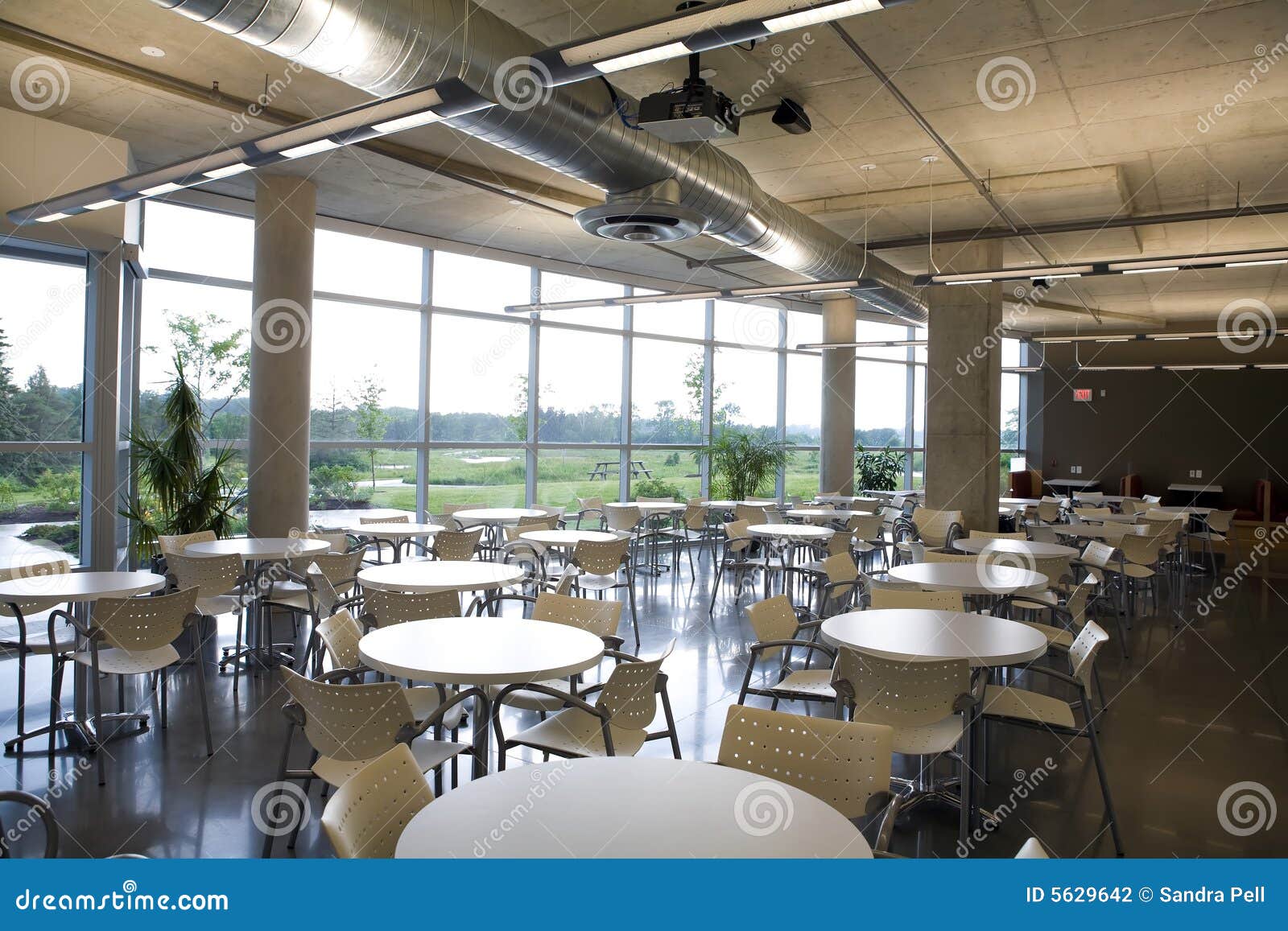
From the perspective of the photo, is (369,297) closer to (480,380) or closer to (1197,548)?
(480,380)

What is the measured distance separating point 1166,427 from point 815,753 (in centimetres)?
1813

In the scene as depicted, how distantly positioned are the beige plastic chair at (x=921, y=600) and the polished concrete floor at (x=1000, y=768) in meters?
0.81

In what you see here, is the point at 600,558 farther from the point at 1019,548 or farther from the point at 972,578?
the point at 1019,548

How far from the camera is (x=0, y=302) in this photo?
233 inches

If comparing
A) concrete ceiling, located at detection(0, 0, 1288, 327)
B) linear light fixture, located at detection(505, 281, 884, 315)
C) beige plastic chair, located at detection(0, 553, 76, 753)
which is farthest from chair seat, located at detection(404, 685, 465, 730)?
linear light fixture, located at detection(505, 281, 884, 315)

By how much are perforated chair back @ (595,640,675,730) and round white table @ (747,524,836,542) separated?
444 cm

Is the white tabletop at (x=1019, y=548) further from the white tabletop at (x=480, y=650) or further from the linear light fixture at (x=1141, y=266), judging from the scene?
the white tabletop at (x=480, y=650)

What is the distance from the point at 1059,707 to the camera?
346 centimetres

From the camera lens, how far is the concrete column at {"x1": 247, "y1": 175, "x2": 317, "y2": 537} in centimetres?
748

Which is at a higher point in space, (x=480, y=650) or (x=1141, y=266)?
(x=1141, y=266)
